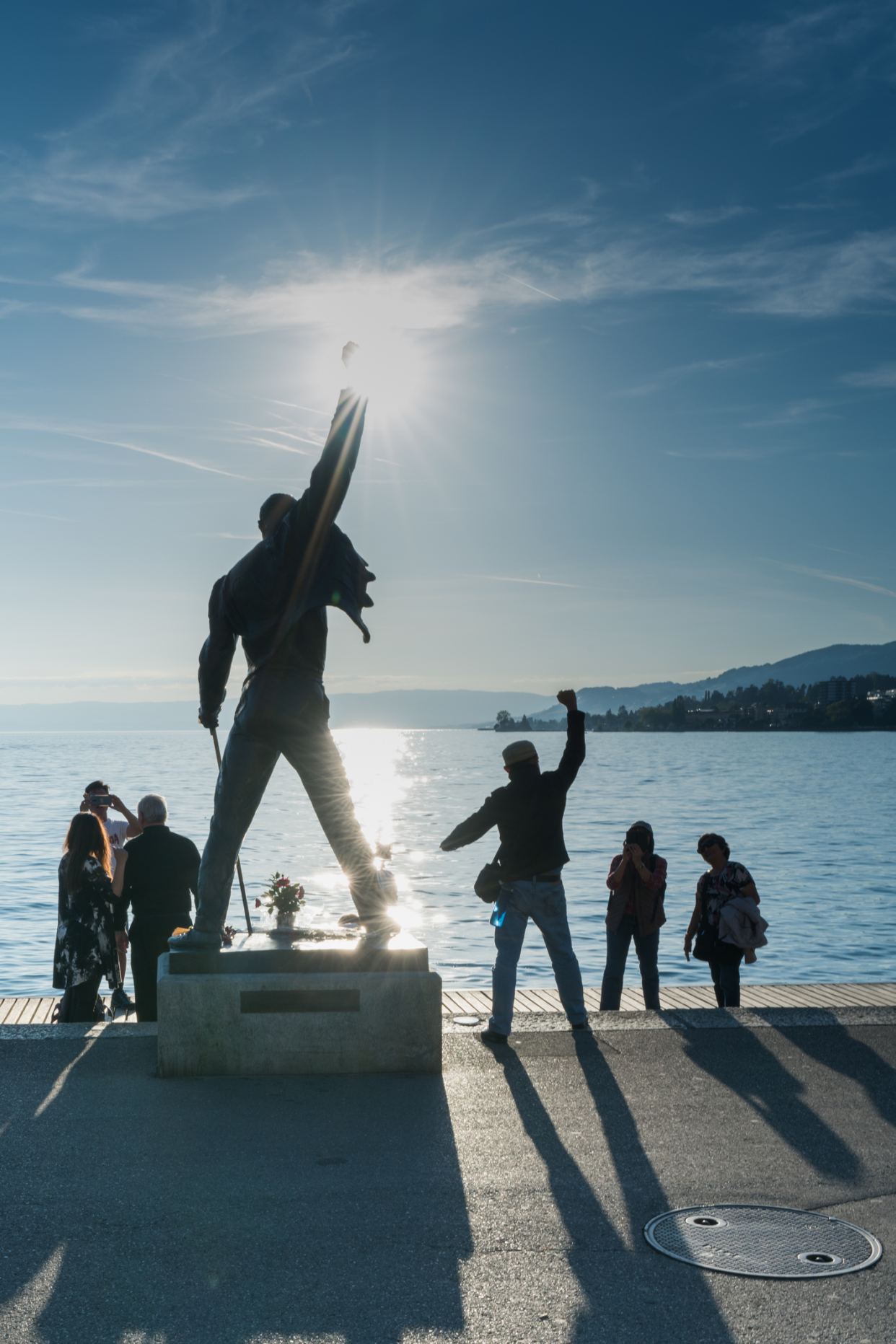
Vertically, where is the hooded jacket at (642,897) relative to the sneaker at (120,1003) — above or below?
above

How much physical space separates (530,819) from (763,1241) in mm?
3616

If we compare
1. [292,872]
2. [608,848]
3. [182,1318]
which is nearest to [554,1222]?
[182,1318]

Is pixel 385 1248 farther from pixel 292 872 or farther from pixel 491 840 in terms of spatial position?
pixel 491 840

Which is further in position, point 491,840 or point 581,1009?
point 491,840

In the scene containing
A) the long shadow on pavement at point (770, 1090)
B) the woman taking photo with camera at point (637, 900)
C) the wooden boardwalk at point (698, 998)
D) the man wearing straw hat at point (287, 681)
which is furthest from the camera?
the wooden boardwalk at point (698, 998)

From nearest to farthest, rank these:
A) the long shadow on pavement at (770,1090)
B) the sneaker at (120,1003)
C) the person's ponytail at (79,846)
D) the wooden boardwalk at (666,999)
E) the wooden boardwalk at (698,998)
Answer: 1. the long shadow on pavement at (770,1090)
2. the person's ponytail at (79,846)
3. the sneaker at (120,1003)
4. the wooden boardwalk at (666,999)
5. the wooden boardwalk at (698,998)

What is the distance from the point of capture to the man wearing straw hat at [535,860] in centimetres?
777

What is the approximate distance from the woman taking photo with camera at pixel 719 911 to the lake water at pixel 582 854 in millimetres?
2775

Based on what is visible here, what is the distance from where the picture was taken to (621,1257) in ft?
14.2

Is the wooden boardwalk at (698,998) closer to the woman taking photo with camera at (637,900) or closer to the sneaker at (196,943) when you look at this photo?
the woman taking photo with camera at (637,900)

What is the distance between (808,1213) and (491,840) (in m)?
42.4

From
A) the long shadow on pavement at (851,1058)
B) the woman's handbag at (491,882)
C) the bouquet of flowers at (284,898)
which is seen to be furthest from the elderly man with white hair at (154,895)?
the long shadow on pavement at (851,1058)

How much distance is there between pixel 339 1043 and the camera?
22.1 ft

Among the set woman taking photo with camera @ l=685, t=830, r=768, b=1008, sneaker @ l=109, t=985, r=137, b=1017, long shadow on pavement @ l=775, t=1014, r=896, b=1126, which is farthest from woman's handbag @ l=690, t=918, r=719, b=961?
sneaker @ l=109, t=985, r=137, b=1017
